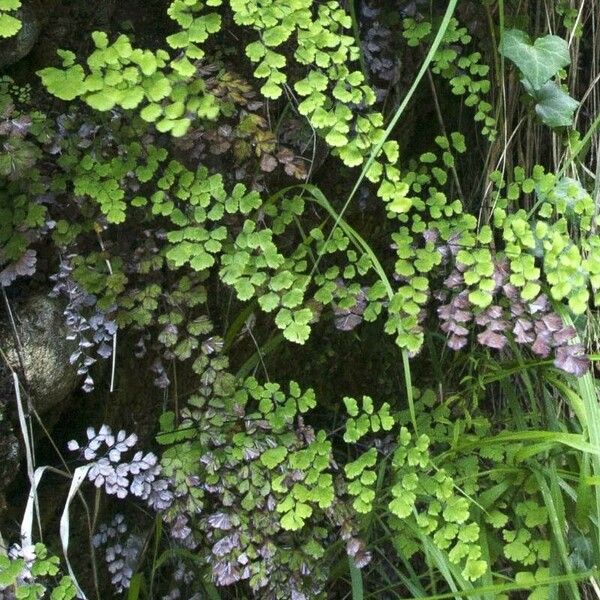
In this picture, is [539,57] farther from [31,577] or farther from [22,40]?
[31,577]

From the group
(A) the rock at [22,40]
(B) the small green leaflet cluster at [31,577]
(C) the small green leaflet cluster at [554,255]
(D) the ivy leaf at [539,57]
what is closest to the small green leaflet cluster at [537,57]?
(D) the ivy leaf at [539,57]

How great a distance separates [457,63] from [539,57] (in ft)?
0.42

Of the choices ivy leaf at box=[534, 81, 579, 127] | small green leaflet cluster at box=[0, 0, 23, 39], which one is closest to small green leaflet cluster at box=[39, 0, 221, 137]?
small green leaflet cluster at box=[0, 0, 23, 39]

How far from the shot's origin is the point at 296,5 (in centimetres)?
102

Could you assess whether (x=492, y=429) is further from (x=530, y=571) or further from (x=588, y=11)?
(x=588, y=11)

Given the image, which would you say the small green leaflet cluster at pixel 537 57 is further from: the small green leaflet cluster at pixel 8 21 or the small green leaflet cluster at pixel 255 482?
the small green leaflet cluster at pixel 8 21

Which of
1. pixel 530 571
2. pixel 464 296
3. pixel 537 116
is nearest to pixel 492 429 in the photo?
pixel 530 571

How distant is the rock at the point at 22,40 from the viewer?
108cm

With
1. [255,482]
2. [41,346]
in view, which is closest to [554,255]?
[255,482]

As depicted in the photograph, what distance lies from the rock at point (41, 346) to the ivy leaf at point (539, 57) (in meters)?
0.80

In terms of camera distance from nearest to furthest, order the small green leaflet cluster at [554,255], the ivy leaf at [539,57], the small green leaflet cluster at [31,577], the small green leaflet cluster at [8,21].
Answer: the small green leaflet cluster at [8,21], the small green leaflet cluster at [31,577], the small green leaflet cluster at [554,255], the ivy leaf at [539,57]

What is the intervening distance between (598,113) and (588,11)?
0.61 feet

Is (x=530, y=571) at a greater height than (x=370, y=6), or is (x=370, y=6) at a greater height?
(x=370, y=6)

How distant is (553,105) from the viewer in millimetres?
1324
